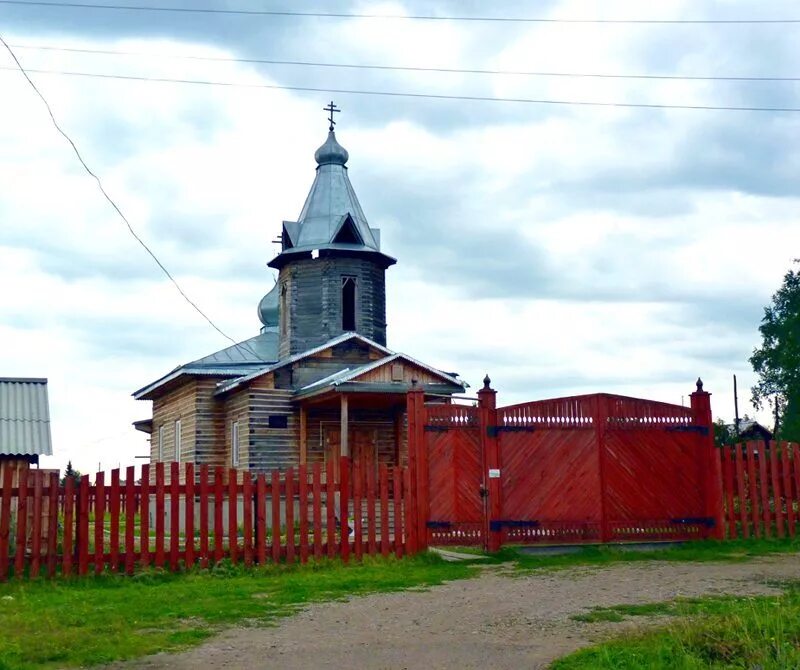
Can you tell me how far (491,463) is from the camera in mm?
14758

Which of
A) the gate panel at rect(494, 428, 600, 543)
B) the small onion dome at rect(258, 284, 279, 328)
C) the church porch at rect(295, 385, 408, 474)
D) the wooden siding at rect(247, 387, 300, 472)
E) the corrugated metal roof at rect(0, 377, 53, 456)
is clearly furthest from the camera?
the small onion dome at rect(258, 284, 279, 328)

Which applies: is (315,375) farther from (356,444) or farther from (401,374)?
(401,374)

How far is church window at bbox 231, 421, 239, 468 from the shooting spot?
27312mm

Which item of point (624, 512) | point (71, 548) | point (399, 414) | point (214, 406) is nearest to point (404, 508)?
point (624, 512)

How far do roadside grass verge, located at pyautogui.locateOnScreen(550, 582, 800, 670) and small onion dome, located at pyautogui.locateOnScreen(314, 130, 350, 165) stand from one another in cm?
2696

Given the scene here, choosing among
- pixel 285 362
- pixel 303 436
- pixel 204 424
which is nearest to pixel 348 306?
pixel 285 362

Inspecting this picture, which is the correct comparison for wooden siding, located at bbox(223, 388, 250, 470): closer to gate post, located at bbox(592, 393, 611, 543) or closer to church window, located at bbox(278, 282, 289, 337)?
church window, located at bbox(278, 282, 289, 337)

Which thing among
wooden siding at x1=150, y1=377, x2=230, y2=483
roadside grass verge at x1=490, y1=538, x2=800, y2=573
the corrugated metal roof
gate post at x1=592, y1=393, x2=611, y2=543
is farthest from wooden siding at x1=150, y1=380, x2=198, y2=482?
roadside grass verge at x1=490, y1=538, x2=800, y2=573

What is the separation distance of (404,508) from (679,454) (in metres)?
4.65

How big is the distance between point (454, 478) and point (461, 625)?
19.1 feet

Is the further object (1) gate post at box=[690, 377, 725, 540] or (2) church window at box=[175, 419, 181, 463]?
(2) church window at box=[175, 419, 181, 463]

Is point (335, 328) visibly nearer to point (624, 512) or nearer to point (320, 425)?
point (320, 425)

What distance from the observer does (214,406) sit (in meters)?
28.8

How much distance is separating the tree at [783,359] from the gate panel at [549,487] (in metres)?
37.0
